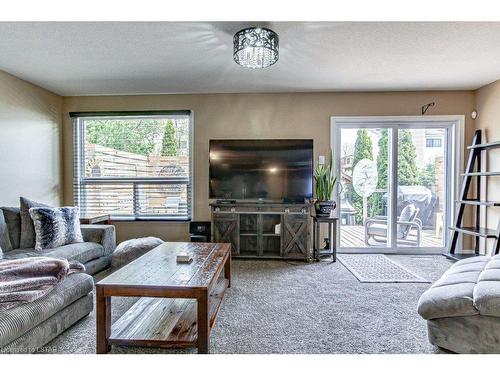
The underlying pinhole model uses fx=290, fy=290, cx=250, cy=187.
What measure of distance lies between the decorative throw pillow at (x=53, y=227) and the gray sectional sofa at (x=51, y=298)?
10 centimetres

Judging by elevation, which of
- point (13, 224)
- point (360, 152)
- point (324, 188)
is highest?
point (360, 152)

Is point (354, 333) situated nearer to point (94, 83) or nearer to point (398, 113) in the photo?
point (398, 113)

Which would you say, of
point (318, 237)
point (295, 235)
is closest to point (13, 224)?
point (295, 235)

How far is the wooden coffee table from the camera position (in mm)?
1714

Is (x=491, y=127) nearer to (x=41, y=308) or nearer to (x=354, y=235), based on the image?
(x=354, y=235)

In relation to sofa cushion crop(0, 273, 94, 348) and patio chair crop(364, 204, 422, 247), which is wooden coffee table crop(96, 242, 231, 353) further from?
patio chair crop(364, 204, 422, 247)

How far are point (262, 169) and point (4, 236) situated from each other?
3018 millimetres

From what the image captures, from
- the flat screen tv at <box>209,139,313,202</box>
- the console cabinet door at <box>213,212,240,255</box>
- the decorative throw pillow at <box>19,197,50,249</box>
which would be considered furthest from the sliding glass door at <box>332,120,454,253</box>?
the decorative throw pillow at <box>19,197,50,249</box>

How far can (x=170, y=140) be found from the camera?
447cm

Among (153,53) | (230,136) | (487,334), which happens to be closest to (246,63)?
(153,53)

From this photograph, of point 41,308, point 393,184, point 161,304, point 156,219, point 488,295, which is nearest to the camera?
point 488,295

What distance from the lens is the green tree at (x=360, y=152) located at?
14.6ft
